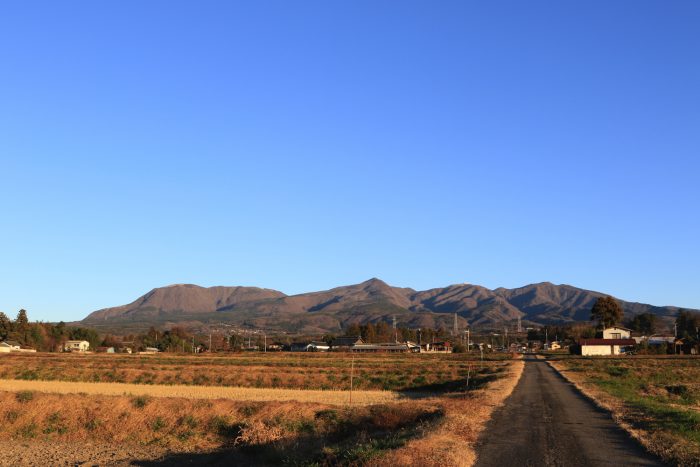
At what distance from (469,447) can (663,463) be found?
478cm

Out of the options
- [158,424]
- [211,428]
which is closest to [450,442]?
[211,428]

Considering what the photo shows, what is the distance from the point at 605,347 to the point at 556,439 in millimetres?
118145

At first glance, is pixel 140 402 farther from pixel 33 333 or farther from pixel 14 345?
pixel 33 333

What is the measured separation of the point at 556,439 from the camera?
19781mm

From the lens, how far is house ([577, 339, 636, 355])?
12800cm

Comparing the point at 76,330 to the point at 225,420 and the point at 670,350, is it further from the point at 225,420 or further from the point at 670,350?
the point at 225,420

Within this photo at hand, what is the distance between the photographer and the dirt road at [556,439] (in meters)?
16.2

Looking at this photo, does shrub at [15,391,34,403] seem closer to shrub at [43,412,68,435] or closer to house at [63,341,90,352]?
shrub at [43,412,68,435]

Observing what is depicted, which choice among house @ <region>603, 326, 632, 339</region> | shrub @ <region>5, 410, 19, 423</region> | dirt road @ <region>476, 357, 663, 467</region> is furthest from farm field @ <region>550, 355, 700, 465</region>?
house @ <region>603, 326, 632, 339</region>

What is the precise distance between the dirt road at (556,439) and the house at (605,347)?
4116 inches

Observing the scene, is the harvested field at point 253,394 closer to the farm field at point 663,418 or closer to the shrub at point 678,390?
the farm field at point 663,418

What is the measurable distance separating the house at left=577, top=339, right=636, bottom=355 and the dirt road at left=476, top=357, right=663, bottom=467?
343ft

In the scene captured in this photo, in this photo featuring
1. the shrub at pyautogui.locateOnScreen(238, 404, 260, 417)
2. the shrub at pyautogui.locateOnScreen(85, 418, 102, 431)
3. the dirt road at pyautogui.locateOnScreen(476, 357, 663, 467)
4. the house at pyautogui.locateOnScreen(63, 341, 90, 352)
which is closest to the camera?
the dirt road at pyautogui.locateOnScreen(476, 357, 663, 467)

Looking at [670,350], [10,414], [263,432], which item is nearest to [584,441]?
[263,432]
